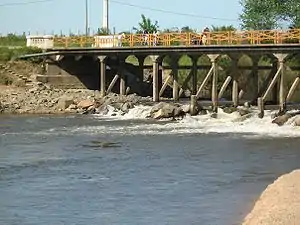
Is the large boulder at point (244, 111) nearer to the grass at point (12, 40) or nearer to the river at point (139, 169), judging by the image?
the river at point (139, 169)

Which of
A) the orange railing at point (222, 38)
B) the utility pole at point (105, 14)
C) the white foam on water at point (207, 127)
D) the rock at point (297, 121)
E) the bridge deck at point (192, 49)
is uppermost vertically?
the utility pole at point (105, 14)

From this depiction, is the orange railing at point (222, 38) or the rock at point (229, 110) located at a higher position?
the orange railing at point (222, 38)

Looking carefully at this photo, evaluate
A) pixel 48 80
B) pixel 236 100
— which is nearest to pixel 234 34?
pixel 236 100

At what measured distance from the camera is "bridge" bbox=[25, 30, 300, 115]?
46.3 m

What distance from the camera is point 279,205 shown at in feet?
65.6

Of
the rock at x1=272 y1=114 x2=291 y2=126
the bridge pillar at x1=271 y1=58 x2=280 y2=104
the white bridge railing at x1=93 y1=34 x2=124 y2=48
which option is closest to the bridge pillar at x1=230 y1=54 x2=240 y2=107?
the bridge pillar at x1=271 y1=58 x2=280 y2=104

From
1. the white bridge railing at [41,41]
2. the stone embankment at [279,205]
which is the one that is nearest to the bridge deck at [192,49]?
the white bridge railing at [41,41]

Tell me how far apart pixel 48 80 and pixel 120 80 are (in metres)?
5.38

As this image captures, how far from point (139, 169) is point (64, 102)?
2426 centimetres

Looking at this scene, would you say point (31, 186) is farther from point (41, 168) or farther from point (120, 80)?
point (120, 80)

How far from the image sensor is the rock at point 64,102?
5153cm

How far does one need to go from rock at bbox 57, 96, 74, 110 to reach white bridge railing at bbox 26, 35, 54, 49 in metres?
7.71

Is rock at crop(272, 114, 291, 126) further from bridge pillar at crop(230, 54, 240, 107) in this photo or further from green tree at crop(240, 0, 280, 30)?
green tree at crop(240, 0, 280, 30)

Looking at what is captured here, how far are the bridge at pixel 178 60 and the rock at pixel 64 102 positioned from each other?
8.06 ft
